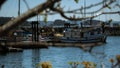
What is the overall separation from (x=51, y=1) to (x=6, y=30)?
0.32 meters

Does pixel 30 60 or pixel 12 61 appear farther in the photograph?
pixel 30 60

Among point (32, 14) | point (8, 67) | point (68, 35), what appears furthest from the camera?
point (68, 35)

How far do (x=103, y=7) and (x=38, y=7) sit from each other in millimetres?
558

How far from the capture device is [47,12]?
9.10ft

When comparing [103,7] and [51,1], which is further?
[103,7]

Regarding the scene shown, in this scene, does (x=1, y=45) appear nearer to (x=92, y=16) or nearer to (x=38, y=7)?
(x=38, y=7)

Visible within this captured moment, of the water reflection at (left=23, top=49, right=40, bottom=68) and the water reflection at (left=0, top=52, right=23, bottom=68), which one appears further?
the water reflection at (left=23, top=49, right=40, bottom=68)

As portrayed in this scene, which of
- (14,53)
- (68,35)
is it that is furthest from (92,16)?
(68,35)

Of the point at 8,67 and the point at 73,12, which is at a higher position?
the point at 73,12

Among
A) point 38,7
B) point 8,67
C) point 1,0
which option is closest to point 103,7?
point 38,7

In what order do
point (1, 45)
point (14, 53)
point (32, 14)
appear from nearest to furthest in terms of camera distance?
1. point (32, 14)
2. point (1, 45)
3. point (14, 53)

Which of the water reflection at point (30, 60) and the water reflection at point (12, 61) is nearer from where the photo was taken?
the water reflection at point (12, 61)

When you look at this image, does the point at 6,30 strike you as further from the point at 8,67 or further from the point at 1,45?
the point at 8,67

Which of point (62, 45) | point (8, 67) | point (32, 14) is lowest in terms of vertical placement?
point (8, 67)
